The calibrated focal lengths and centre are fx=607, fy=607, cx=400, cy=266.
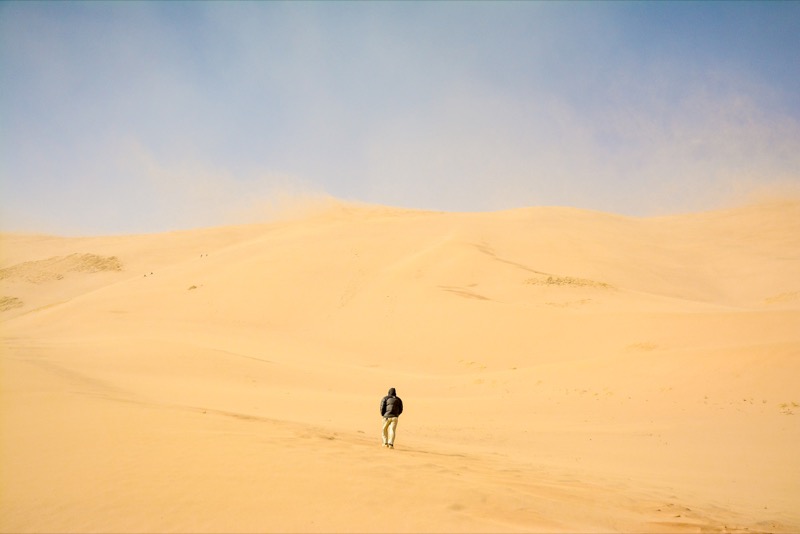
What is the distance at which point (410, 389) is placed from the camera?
20625 mm

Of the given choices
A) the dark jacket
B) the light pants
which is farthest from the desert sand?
the dark jacket

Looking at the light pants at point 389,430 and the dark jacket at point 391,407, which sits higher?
the dark jacket at point 391,407

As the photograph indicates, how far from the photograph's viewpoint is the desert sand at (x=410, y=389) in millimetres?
6887

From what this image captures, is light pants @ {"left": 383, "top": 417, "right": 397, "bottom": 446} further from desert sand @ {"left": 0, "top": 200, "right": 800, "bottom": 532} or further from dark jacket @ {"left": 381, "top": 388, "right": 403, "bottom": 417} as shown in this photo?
desert sand @ {"left": 0, "top": 200, "right": 800, "bottom": 532}

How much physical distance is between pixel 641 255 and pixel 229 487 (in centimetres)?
4697

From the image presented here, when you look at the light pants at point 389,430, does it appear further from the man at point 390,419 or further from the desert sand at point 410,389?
the desert sand at point 410,389

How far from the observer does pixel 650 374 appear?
60.9 feet

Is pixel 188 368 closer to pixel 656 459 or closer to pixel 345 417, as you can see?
pixel 345 417

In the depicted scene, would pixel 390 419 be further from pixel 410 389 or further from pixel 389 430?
pixel 410 389

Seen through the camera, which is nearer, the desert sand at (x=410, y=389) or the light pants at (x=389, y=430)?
the desert sand at (x=410, y=389)

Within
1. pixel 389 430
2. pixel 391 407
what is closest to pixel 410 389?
pixel 391 407

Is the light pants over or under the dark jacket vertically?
under

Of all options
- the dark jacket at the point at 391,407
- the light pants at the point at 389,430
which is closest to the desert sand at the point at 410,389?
the light pants at the point at 389,430

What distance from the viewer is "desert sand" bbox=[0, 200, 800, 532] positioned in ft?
22.6
